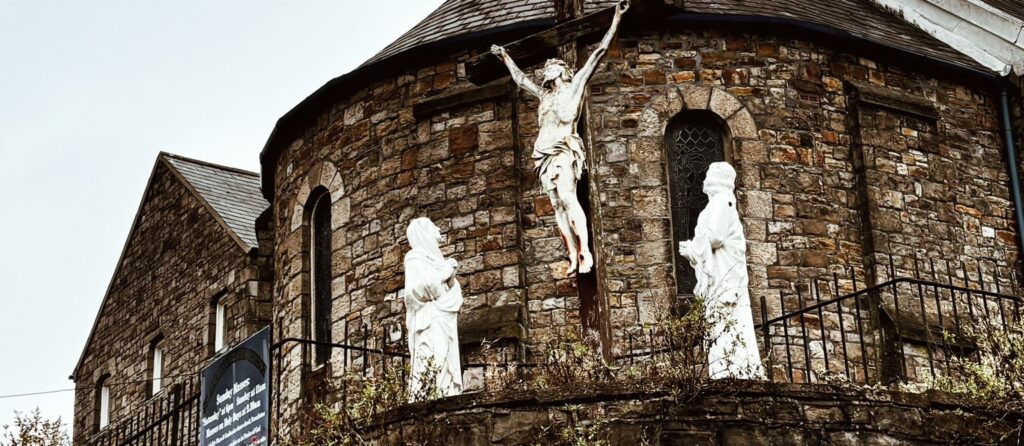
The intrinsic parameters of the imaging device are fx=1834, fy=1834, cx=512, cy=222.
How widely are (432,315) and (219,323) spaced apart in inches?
416

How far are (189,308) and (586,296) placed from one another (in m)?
11.9

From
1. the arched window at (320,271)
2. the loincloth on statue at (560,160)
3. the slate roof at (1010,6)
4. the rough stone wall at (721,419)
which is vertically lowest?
the rough stone wall at (721,419)

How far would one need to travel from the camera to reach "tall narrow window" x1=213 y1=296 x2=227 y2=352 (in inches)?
952

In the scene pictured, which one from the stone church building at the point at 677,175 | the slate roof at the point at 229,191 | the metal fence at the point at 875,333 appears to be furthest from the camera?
the slate roof at the point at 229,191

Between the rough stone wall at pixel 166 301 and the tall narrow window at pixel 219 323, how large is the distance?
8 cm

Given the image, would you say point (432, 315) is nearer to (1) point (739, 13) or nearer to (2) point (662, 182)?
(2) point (662, 182)

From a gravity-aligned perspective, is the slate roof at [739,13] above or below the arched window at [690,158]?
above

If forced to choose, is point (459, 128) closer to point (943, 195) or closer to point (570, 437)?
point (943, 195)

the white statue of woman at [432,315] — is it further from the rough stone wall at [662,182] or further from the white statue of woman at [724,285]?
the rough stone wall at [662,182]

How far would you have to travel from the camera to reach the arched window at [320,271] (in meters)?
19.9

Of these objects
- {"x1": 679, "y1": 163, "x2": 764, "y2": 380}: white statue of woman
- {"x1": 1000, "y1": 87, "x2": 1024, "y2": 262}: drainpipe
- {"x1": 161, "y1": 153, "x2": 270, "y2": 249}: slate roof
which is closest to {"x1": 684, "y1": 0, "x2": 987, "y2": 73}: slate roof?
{"x1": 1000, "y1": 87, "x2": 1024, "y2": 262}: drainpipe

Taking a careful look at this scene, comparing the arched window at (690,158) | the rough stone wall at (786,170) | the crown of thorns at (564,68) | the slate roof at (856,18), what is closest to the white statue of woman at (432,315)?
the crown of thorns at (564,68)

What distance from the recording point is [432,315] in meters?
14.4

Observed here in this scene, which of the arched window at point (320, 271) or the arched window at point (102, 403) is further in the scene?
the arched window at point (102, 403)
